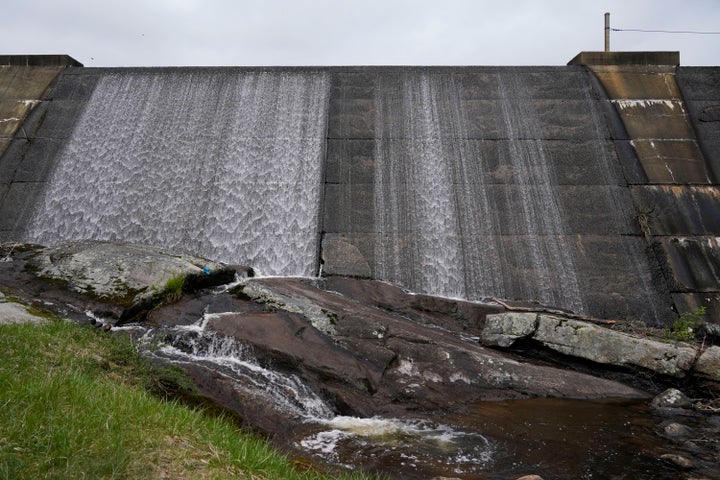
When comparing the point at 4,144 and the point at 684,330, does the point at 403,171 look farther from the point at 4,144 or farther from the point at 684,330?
the point at 4,144

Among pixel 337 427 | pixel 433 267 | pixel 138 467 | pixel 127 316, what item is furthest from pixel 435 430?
pixel 433 267

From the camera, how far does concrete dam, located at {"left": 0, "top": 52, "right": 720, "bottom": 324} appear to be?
44.7ft

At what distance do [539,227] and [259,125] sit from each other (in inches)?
373

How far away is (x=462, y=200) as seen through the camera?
14.9 m

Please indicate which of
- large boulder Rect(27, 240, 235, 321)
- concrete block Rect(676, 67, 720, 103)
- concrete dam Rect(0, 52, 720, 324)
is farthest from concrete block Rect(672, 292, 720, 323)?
large boulder Rect(27, 240, 235, 321)

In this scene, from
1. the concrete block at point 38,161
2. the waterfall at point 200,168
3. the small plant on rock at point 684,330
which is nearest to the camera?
the small plant on rock at point 684,330

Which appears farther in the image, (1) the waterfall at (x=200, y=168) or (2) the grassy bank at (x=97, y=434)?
(1) the waterfall at (x=200, y=168)

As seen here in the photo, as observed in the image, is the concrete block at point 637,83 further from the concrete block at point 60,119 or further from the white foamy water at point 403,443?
the concrete block at point 60,119

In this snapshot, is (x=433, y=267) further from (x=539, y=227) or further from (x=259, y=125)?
(x=259, y=125)

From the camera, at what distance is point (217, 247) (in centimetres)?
1396

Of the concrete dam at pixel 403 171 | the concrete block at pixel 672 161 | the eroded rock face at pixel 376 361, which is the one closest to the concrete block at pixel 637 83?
the concrete dam at pixel 403 171

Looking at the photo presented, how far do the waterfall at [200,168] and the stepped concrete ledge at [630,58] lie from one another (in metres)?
9.79

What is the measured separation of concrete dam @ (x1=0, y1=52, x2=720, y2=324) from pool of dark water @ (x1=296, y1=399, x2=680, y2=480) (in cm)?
623

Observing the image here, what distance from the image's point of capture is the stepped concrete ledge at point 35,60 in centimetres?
1864
